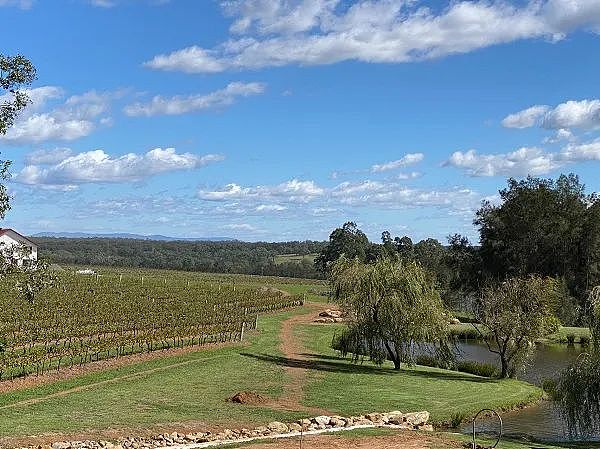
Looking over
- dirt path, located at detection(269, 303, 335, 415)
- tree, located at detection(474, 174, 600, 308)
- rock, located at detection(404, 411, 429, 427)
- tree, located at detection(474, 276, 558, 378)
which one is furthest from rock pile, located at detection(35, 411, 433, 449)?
tree, located at detection(474, 174, 600, 308)

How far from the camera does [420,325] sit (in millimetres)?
32312

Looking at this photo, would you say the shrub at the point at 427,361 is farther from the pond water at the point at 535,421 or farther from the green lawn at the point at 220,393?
the pond water at the point at 535,421

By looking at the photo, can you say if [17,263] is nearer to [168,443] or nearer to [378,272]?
[168,443]

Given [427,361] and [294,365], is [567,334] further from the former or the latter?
[294,365]

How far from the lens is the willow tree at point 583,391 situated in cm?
2169

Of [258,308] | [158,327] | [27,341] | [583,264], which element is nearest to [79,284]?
[258,308]

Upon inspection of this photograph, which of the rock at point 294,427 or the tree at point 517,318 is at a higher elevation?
the tree at point 517,318

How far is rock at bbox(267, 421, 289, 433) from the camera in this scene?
2070 centimetres

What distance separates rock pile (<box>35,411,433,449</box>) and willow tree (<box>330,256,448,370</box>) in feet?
27.7

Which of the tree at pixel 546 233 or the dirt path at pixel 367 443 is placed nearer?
the dirt path at pixel 367 443

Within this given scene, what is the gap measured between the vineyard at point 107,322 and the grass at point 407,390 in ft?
30.1

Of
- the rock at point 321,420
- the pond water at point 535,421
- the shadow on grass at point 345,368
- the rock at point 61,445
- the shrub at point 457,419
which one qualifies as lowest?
the pond water at point 535,421

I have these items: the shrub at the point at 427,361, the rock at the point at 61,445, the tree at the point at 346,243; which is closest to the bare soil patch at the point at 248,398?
the rock at the point at 61,445

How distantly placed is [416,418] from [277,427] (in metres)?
5.34
